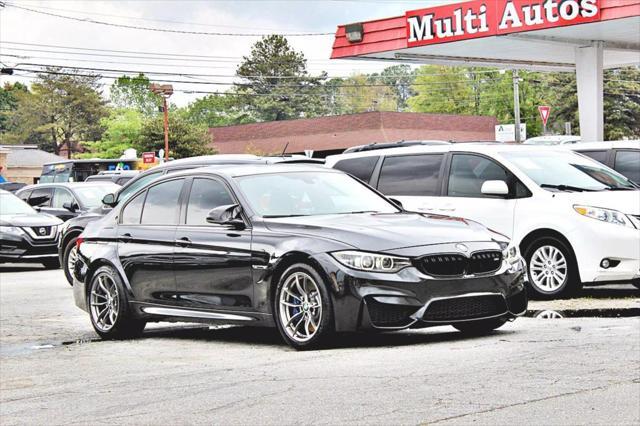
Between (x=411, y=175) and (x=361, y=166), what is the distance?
805 mm

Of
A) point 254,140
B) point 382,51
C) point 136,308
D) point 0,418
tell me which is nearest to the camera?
point 0,418

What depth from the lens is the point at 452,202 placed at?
14375mm

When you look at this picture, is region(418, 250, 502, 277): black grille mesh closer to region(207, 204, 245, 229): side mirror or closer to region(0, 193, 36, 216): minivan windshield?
region(207, 204, 245, 229): side mirror

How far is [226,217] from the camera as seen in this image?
33.9 feet

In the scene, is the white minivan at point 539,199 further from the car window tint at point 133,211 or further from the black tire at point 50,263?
the black tire at point 50,263

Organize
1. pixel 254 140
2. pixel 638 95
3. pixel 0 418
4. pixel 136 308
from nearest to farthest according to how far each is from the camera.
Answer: pixel 0 418, pixel 136 308, pixel 254 140, pixel 638 95

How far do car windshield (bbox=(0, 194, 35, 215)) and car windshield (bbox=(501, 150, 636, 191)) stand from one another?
14.0 metres

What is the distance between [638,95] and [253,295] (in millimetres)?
85354

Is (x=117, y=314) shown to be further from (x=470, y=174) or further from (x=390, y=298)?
(x=470, y=174)

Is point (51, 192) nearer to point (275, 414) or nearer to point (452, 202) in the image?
point (452, 202)

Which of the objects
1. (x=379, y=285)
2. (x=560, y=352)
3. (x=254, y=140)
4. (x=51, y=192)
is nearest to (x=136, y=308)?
(x=379, y=285)

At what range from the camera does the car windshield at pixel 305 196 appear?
413 inches

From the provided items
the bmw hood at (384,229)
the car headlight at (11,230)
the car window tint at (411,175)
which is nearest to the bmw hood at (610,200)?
the car window tint at (411,175)

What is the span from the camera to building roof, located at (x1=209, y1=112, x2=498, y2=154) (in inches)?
2731
